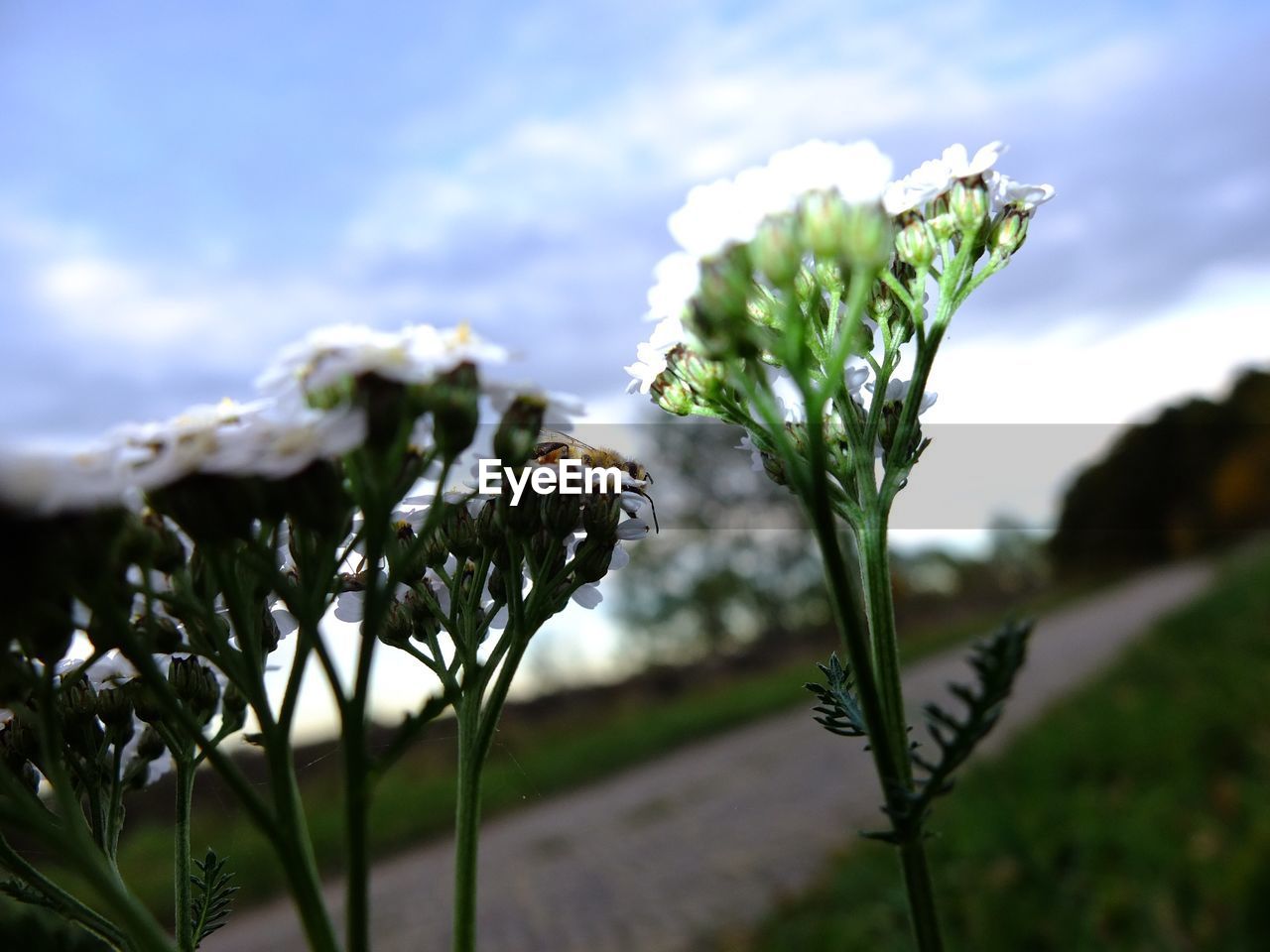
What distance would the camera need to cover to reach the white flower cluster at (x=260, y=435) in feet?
1.73

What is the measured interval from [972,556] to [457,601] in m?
16.9

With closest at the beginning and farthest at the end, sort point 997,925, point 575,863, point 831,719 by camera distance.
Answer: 1. point 831,719
2. point 997,925
3. point 575,863

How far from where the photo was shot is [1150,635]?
10.6 meters

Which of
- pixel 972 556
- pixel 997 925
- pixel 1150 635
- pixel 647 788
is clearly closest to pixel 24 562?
pixel 997 925

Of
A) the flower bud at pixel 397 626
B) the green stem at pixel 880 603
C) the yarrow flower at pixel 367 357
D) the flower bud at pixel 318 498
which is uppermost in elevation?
the yarrow flower at pixel 367 357

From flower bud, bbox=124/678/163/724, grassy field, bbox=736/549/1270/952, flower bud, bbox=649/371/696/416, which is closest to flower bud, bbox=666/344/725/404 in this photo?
flower bud, bbox=649/371/696/416

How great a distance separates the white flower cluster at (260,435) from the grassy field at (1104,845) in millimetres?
2610

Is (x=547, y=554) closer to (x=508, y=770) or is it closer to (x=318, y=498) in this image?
(x=318, y=498)

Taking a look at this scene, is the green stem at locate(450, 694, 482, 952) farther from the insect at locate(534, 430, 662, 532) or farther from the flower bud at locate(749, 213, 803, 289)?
the flower bud at locate(749, 213, 803, 289)

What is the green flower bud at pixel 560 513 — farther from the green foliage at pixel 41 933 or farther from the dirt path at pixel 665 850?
the dirt path at pixel 665 850

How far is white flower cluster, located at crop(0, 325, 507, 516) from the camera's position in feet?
1.73

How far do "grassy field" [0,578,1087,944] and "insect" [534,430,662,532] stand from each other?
251 millimetres

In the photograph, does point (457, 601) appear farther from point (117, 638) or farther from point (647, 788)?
point (647, 788)

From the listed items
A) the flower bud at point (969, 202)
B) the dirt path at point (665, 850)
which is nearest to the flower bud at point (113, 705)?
the flower bud at point (969, 202)
